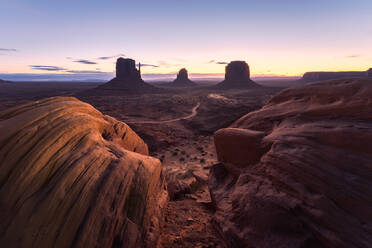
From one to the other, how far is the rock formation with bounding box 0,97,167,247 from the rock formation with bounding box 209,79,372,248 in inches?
89.1

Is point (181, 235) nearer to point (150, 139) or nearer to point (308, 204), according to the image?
point (308, 204)

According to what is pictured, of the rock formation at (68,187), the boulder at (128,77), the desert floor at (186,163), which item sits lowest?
the desert floor at (186,163)

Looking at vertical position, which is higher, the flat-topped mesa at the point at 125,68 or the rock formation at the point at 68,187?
the flat-topped mesa at the point at 125,68

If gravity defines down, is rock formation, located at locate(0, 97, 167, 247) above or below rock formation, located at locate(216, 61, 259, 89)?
below

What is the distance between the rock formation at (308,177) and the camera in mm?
Result: 3504

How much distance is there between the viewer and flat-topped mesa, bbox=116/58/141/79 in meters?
83.9

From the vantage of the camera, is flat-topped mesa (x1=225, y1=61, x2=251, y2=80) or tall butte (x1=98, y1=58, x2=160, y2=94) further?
flat-topped mesa (x1=225, y1=61, x2=251, y2=80)

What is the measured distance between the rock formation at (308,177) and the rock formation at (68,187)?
2.26 m

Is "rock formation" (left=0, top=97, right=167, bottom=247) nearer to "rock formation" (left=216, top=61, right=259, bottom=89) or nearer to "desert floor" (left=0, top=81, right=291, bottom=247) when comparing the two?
"desert floor" (left=0, top=81, right=291, bottom=247)

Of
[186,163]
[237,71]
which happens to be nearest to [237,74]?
[237,71]

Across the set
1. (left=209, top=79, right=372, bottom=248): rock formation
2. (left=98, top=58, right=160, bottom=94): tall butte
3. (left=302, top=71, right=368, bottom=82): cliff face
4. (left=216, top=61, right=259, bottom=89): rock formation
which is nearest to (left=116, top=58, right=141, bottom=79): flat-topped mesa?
(left=98, top=58, right=160, bottom=94): tall butte

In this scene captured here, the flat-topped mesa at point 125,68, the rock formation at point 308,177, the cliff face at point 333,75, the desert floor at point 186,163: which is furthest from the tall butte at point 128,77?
the cliff face at point 333,75

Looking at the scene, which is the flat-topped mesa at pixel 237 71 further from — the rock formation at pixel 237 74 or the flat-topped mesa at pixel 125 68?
the flat-topped mesa at pixel 125 68

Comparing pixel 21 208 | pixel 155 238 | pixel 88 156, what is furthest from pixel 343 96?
pixel 21 208
